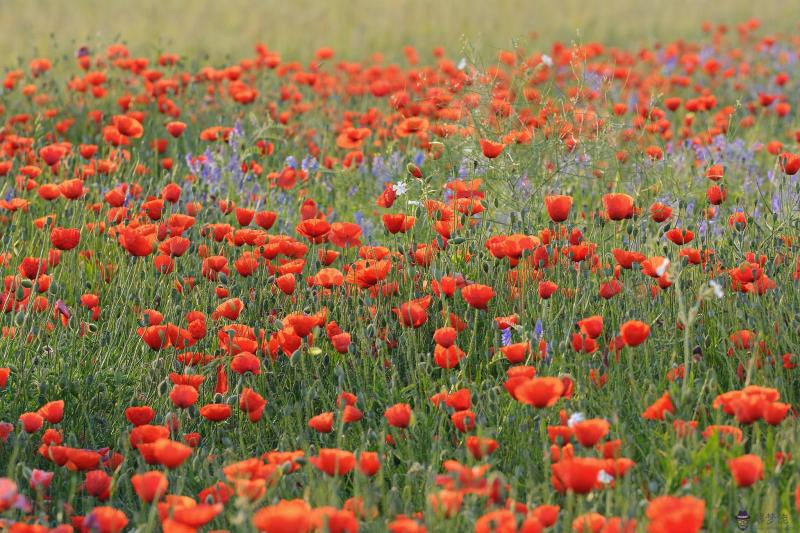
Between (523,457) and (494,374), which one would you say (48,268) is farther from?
(523,457)

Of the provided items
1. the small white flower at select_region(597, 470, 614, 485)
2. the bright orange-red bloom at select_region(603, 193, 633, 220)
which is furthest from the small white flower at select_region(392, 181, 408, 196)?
the small white flower at select_region(597, 470, 614, 485)

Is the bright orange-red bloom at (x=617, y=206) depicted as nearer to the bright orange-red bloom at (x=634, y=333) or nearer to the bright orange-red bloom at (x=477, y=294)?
the bright orange-red bloom at (x=477, y=294)

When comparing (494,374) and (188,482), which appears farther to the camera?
(494,374)

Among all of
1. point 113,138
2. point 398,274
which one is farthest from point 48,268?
point 398,274

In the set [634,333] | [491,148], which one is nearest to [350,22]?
[491,148]

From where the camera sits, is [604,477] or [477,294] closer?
[604,477]

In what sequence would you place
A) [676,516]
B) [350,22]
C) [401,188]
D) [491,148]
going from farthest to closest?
[350,22]
[401,188]
[491,148]
[676,516]

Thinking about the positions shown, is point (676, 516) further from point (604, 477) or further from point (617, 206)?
point (617, 206)

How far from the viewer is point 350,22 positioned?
38.4 ft

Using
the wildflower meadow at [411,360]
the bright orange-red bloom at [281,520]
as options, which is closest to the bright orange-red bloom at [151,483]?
the wildflower meadow at [411,360]

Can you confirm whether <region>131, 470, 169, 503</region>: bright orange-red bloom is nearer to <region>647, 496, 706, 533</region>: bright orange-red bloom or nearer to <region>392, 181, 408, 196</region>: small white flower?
<region>647, 496, 706, 533</region>: bright orange-red bloom

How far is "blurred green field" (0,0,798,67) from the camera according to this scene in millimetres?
9891

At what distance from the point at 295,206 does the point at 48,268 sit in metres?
1.42

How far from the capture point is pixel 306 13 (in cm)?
1189
